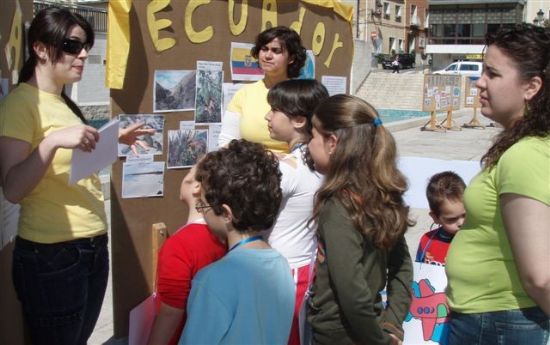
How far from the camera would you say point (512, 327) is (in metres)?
1.86

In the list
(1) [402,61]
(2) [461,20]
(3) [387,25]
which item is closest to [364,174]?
(1) [402,61]

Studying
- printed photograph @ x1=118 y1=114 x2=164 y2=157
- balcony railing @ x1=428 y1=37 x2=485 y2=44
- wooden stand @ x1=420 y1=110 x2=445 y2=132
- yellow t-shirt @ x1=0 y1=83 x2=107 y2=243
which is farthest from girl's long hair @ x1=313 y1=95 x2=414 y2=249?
balcony railing @ x1=428 y1=37 x2=485 y2=44

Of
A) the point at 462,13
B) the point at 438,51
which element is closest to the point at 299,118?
the point at 438,51

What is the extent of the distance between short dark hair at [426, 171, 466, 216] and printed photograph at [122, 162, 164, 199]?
5.31 ft

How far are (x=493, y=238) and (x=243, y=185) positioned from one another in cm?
82

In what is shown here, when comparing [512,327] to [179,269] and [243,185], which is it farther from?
[179,269]

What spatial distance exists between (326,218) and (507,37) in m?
0.85

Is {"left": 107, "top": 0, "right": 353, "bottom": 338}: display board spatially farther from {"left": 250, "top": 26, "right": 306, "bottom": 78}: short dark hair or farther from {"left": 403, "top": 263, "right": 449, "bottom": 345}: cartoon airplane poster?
{"left": 403, "top": 263, "right": 449, "bottom": 345}: cartoon airplane poster

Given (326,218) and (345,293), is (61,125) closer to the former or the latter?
(326,218)

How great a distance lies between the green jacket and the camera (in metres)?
1.89

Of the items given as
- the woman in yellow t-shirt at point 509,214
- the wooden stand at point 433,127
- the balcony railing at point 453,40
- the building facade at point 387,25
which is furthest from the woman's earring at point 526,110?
the balcony railing at point 453,40

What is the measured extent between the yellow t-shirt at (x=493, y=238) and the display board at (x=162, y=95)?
81.8 inches

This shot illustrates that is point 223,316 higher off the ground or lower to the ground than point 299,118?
lower

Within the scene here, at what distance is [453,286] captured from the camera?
2002 millimetres
